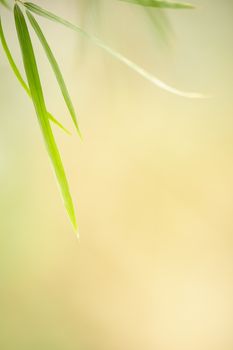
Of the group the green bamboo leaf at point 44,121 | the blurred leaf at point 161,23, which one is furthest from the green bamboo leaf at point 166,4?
the green bamboo leaf at point 44,121

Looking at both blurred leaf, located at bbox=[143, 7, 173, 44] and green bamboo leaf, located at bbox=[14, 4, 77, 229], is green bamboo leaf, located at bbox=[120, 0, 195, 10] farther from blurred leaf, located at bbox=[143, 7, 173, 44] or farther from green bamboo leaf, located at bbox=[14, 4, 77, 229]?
green bamboo leaf, located at bbox=[14, 4, 77, 229]

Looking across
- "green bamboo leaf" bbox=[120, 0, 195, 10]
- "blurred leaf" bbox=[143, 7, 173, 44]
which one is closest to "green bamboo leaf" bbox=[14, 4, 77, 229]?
"green bamboo leaf" bbox=[120, 0, 195, 10]

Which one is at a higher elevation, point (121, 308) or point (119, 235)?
point (119, 235)

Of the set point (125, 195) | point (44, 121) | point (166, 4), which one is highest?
point (166, 4)

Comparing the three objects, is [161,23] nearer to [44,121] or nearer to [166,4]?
[166,4]

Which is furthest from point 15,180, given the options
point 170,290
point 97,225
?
point 170,290

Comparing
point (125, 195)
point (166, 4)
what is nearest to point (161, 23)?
point (166, 4)

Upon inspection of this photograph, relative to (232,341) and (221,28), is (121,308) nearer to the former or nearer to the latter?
(232,341)

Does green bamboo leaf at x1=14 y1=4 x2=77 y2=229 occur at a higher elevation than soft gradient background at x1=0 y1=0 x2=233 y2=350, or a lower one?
higher
